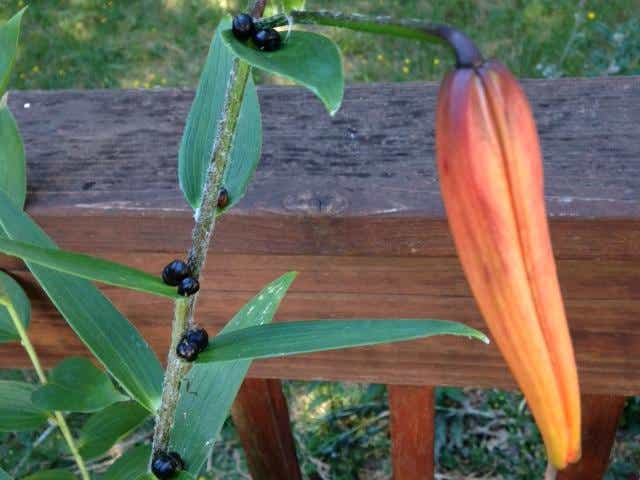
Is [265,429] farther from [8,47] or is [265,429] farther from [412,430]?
[8,47]

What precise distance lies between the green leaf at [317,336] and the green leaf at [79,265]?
0.06 m

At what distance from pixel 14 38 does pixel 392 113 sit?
348mm

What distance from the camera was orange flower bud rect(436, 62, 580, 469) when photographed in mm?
380

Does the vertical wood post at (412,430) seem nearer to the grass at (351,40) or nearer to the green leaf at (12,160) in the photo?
the green leaf at (12,160)

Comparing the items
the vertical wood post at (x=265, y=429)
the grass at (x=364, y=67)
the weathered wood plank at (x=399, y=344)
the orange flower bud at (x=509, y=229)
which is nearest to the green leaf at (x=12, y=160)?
the weathered wood plank at (x=399, y=344)

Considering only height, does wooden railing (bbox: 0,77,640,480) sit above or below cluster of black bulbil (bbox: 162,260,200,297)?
below

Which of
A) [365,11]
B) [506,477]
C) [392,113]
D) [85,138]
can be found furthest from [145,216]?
[365,11]

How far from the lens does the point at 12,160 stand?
32.8 inches

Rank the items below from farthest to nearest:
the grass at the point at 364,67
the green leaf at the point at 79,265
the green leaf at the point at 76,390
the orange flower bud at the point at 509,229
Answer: the grass at the point at 364,67
the green leaf at the point at 76,390
the green leaf at the point at 79,265
the orange flower bud at the point at 509,229

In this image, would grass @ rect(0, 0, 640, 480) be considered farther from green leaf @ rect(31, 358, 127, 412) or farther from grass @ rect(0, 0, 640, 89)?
green leaf @ rect(31, 358, 127, 412)

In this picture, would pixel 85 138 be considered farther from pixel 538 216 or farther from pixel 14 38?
pixel 538 216

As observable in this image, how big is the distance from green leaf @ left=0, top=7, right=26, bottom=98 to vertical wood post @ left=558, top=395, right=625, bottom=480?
67 centimetres

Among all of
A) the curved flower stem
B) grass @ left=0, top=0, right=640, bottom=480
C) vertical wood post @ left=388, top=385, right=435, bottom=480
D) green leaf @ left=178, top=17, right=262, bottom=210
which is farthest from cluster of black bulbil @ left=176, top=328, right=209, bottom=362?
grass @ left=0, top=0, right=640, bottom=480

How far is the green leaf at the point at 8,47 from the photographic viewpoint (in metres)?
0.78
